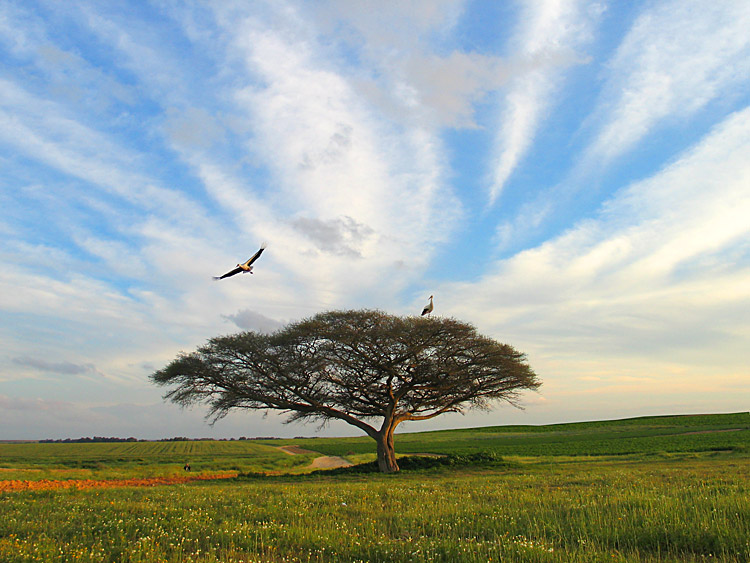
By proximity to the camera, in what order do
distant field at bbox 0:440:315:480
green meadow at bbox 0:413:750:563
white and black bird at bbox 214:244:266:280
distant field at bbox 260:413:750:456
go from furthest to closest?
distant field at bbox 260:413:750:456 → distant field at bbox 0:440:315:480 → white and black bird at bbox 214:244:266:280 → green meadow at bbox 0:413:750:563

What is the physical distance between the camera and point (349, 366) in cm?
3191

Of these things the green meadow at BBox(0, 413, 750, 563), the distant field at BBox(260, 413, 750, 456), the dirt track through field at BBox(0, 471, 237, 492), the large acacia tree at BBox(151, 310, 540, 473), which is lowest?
the distant field at BBox(260, 413, 750, 456)

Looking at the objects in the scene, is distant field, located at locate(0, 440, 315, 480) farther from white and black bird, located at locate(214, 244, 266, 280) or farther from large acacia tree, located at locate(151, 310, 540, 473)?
white and black bird, located at locate(214, 244, 266, 280)

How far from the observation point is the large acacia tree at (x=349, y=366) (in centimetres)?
3158

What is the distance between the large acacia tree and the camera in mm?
31578

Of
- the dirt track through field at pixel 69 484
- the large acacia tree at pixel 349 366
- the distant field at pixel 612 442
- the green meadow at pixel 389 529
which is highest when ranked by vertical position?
the large acacia tree at pixel 349 366

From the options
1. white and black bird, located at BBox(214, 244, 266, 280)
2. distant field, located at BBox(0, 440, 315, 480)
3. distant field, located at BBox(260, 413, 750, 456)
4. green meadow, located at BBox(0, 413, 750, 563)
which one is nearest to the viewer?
green meadow, located at BBox(0, 413, 750, 563)

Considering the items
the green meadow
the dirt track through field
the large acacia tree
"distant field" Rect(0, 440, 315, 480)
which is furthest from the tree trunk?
the green meadow

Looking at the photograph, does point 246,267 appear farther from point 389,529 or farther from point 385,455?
point 385,455

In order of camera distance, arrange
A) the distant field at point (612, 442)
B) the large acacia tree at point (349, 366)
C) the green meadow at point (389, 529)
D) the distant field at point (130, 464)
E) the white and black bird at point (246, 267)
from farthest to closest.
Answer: the distant field at point (612, 442), the distant field at point (130, 464), the large acacia tree at point (349, 366), the white and black bird at point (246, 267), the green meadow at point (389, 529)

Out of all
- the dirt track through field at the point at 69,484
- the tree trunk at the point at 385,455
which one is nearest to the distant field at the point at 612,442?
the tree trunk at the point at 385,455

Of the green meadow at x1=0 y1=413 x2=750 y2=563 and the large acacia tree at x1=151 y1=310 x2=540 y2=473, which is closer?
the green meadow at x1=0 y1=413 x2=750 y2=563

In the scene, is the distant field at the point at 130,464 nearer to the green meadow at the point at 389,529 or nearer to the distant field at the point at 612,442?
the distant field at the point at 612,442

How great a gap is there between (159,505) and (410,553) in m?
7.46
